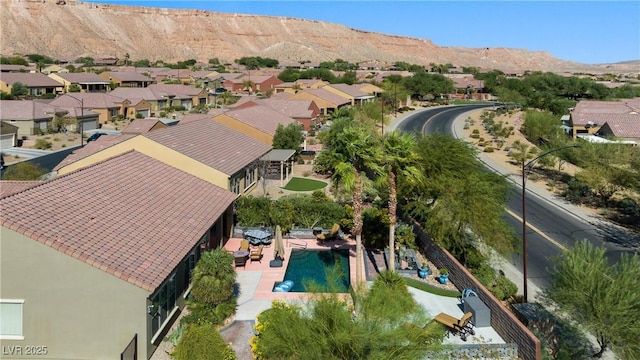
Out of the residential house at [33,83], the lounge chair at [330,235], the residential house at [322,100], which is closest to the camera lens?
the lounge chair at [330,235]

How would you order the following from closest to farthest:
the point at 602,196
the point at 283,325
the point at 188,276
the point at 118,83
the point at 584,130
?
the point at 283,325, the point at 188,276, the point at 602,196, the point at 584,130, the point at 118,83

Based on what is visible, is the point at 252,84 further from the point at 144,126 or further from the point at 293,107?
the point at 144,126

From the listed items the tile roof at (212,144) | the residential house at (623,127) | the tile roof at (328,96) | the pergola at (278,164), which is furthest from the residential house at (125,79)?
the residential house at (623,127)

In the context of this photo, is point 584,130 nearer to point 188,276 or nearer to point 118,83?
point 188,276

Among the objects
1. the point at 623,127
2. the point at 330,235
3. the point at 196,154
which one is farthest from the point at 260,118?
the point at 623,127

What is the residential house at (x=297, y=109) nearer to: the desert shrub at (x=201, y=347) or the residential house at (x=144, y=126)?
the residential house at (x=144, y=126)

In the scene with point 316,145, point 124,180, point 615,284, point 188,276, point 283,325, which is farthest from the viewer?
point 316,145

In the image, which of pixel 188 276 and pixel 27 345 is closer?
pixel 27 345

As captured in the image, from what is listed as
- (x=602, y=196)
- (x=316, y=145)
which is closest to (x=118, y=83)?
(x=316, y=145)
